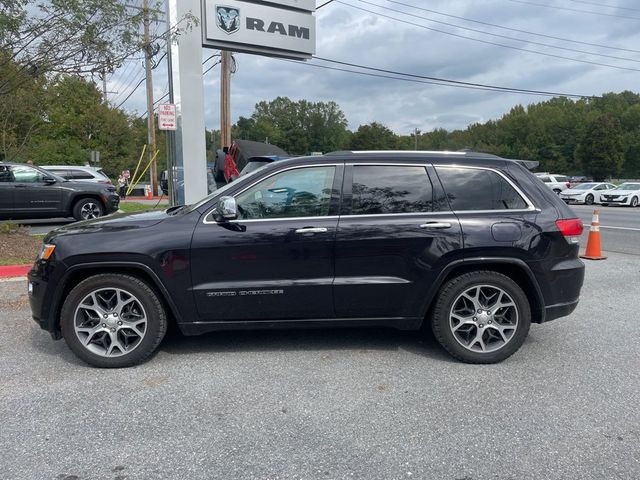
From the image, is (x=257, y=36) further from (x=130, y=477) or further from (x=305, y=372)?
(x=130, y=477)

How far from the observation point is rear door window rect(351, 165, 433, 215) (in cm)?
419

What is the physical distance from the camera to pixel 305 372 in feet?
13.1

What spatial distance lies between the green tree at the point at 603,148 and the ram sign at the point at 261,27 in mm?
65503

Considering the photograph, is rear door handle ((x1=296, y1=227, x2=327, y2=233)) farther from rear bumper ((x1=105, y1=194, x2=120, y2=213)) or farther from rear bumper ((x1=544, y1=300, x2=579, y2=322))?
rear bumper ((x1=105, y1=194, x2=120, y2=213))

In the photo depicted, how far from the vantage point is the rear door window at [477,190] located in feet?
13.9

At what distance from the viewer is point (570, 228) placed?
4.21 meters

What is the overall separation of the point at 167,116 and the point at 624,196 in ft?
87.2

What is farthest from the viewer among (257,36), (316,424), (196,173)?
(257,36)

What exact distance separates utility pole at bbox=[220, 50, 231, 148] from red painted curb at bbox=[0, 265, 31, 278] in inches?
498

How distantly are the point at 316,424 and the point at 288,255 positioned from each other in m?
1.37

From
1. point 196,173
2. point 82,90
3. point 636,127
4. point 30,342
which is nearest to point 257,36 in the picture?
point 196,173

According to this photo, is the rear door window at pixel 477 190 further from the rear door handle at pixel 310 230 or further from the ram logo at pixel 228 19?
the ram logo at pixel 228 19

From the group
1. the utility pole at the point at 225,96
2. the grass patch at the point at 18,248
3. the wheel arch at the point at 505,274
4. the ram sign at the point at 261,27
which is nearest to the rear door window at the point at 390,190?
the wheel arch at the point at 505,274

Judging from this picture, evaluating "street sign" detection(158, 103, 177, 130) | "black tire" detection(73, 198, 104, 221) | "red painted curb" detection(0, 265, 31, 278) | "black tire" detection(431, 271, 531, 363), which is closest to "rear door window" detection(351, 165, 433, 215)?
"black tire" detection(431, 271, 531, 363)
